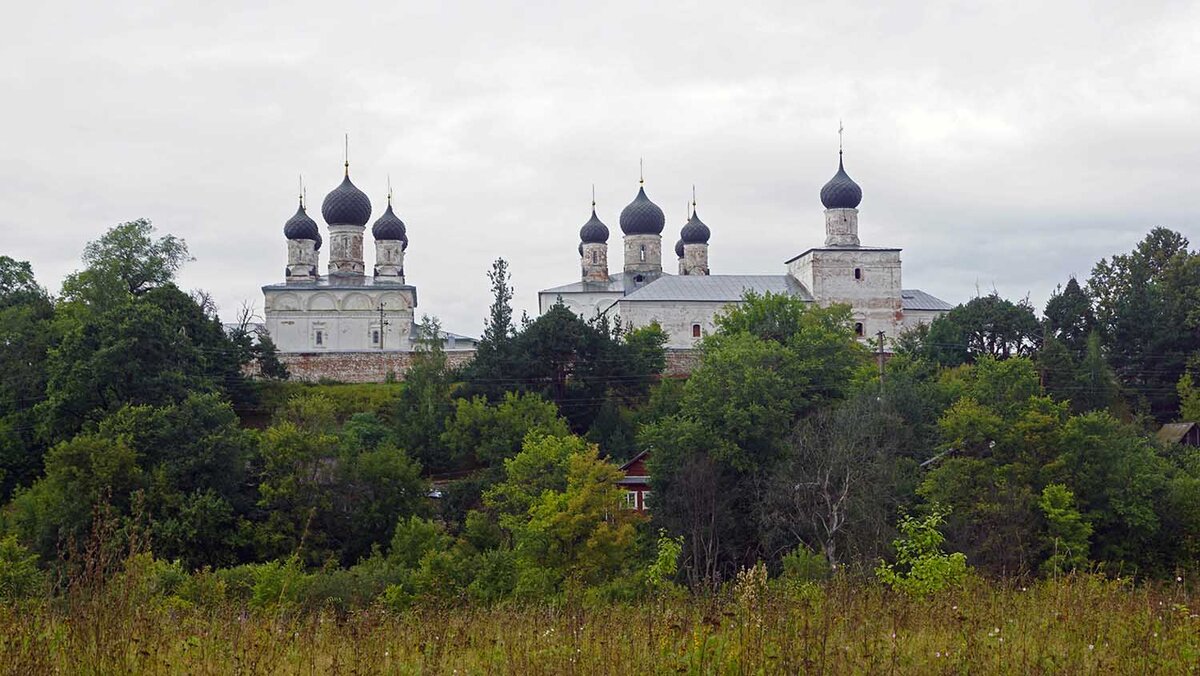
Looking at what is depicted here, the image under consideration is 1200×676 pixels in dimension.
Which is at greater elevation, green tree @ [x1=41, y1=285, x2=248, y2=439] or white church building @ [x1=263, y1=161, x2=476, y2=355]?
white church building @ [x1=263, y1=161, x2=476, y2=355]

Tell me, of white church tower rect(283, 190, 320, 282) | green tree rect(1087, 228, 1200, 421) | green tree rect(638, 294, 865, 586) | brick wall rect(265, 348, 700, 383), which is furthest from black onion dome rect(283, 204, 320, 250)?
green tree rect(1087, 228, 1200, 421)

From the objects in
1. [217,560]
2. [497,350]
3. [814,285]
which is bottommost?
[217,560]

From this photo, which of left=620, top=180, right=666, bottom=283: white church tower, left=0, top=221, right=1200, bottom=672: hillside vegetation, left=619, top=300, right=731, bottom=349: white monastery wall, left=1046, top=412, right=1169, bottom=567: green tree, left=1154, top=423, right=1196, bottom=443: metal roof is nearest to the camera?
left=0, top=221, right=1200, bottom=672: hillside vegetation

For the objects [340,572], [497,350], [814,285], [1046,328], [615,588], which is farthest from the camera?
[814,285]

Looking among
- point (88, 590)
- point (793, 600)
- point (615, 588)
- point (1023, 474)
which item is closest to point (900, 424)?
point (1023, 474)

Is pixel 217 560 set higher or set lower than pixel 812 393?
lower

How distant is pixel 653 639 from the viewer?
5574 mm

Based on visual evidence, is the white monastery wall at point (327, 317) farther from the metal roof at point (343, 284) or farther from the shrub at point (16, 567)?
the shrub at point (16, 567)

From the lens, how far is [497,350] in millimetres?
34750

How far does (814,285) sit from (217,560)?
95.3 ft

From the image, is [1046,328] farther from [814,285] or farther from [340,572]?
[340,572]

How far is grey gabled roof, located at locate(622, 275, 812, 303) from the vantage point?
4644 cm

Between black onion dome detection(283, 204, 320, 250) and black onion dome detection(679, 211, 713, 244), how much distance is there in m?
16.9

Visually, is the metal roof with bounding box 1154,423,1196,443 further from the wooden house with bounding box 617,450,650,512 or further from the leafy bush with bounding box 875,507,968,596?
the leafy bush with bounding box 875,507,968,596
